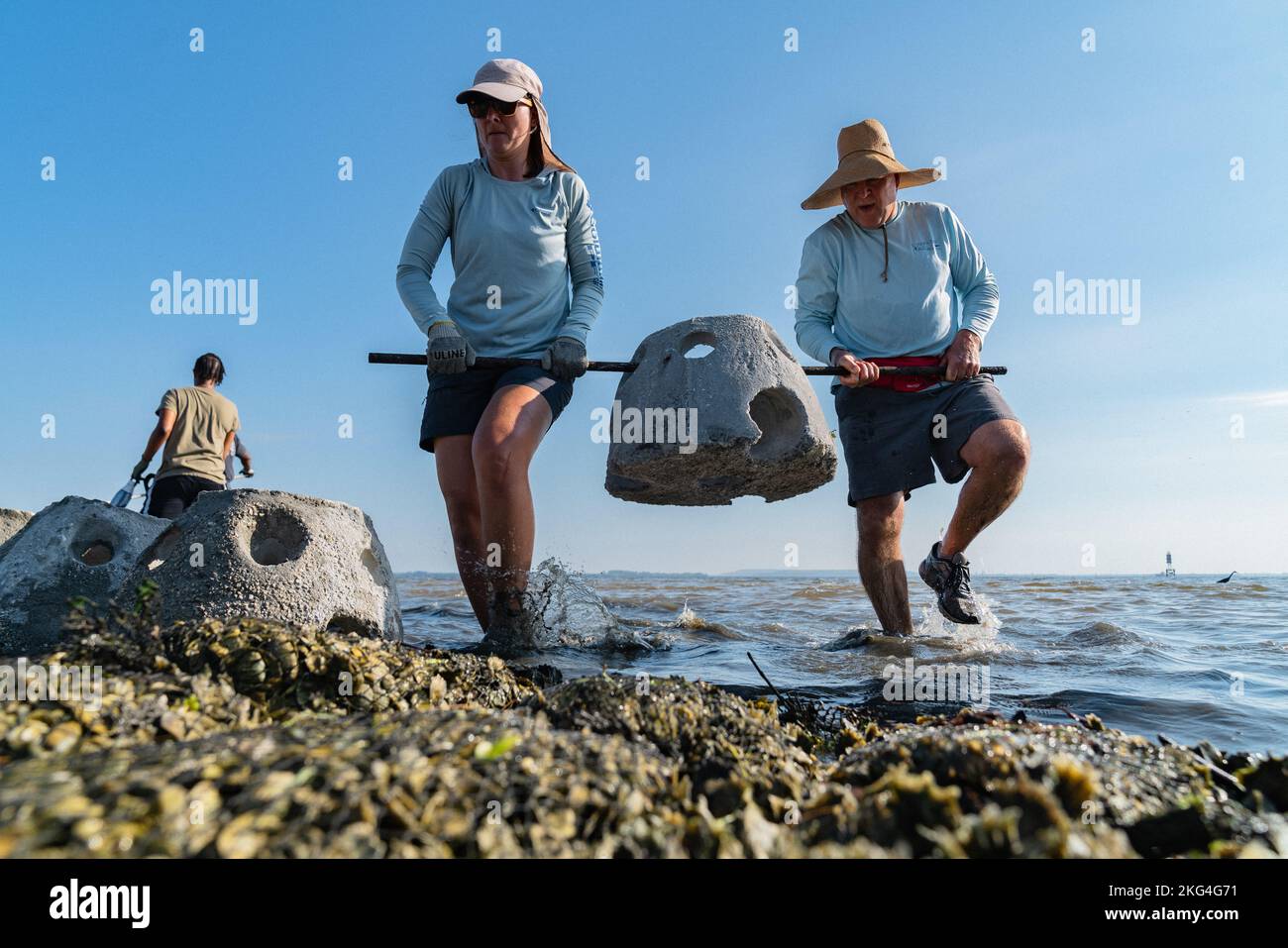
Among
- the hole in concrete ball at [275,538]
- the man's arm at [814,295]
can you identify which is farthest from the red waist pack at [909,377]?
the hole in concrete ball at [275,538]

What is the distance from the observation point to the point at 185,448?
6.98 meters

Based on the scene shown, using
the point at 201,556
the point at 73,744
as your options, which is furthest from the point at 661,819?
the point at 201,556

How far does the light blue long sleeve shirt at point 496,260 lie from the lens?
4645 mm

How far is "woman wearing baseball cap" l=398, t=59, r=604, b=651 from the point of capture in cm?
443

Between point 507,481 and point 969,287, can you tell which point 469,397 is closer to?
point 507,481

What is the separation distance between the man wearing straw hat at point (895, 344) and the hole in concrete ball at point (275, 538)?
310 cm

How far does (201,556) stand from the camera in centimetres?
410

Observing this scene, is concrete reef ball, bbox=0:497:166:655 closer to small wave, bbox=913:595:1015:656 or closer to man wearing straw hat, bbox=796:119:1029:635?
man wearing straw hat, bbox=796:119:1029:635

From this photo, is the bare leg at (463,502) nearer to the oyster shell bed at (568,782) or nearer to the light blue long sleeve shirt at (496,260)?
the light blue long sleeve shirt at (496,260)

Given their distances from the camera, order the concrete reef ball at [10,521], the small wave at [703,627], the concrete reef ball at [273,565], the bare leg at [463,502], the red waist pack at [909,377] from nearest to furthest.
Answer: the concrete reef ball at [273,565] < the bare leg at [463,502] < the red waist pack at [909,377] < the small wave at [703,627] < the concrete reef ball at [10,521]

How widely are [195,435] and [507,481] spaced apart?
4.05 meters

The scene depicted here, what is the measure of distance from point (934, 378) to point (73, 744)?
457 cm
